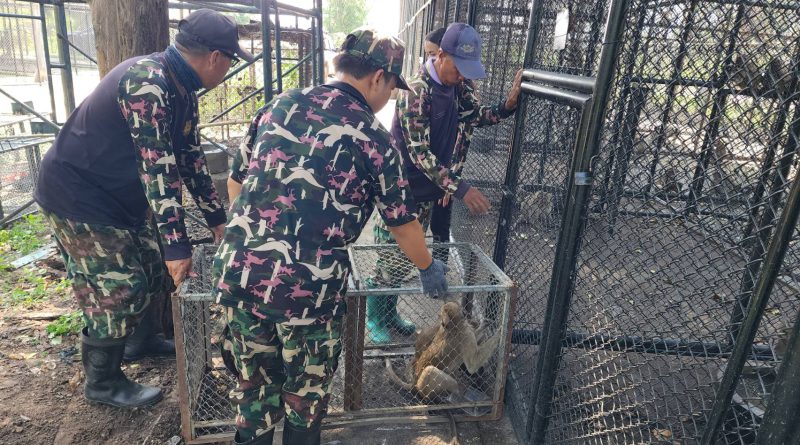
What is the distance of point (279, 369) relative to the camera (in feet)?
7.75

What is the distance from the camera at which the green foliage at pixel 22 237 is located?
5184 mm

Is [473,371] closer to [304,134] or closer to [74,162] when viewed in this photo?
[304,134]

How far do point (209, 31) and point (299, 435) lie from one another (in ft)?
6.73

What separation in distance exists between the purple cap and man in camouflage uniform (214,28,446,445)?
78 centimetres

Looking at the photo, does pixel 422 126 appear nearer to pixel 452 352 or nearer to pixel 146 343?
pixel 452 352

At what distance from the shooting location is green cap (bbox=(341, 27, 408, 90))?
2066 mm

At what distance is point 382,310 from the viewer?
3746 millimetres

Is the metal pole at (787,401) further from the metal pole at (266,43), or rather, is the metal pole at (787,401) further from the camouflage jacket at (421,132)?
the metal pole at (266,43)

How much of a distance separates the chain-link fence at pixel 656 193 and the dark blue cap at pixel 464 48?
0.33 metres

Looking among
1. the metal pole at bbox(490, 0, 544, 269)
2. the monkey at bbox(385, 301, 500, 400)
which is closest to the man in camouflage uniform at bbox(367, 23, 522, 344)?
the metal pole at bbox(490, 0, 544, 269)

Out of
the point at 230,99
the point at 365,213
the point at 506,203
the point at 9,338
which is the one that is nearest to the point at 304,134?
the point at 365,213

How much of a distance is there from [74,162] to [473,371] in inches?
99.9

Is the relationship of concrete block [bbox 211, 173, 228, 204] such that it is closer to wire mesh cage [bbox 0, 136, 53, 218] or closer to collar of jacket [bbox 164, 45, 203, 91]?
wire mesh cage [bbox 0, 136, 53, 218]

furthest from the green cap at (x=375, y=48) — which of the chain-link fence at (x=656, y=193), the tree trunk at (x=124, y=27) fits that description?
the tree trunk at (x=124, y=27)
